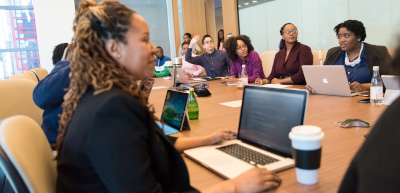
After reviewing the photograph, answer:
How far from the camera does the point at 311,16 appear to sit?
5133 mm

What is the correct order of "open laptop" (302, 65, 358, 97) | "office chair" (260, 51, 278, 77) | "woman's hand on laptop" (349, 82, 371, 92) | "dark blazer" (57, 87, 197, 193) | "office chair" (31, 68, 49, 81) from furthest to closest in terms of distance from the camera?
"office chair" (31, 68, 49, 81) < "office chair" (260, 51, 278, 77) < "woman's hand on laptop" (349, 82, 371, 92) < "open laptop" (302, 65, 358, 97) < "dark blazer" (57, 87, 197, 193)

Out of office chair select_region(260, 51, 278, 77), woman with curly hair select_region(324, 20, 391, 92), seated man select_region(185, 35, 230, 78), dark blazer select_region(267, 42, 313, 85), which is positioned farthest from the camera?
seated man select_region(185, 35, 230, 78)

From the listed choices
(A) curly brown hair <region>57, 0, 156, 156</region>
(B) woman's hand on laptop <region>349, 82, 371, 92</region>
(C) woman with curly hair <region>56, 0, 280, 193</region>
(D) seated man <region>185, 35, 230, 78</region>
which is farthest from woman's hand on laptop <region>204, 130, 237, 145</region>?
(D) seated man <region>185, 35, 230, 78</region>

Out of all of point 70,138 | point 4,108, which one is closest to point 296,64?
point 4,108

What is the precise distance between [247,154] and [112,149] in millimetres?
595

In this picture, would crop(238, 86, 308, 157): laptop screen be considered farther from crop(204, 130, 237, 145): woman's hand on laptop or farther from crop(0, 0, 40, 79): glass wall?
crop(0, 0, 40, 79): glass wall

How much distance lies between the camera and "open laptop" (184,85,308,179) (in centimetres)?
115

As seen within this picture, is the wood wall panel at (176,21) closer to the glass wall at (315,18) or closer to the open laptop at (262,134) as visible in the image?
the glass wall at (315,18)

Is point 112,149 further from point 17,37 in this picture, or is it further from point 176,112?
point 17,37

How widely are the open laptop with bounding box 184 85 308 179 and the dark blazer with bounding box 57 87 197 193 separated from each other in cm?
28

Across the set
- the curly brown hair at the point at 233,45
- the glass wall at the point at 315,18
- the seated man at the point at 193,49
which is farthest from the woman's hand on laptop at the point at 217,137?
the seated man at the point at 193,49

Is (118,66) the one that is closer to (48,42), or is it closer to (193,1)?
(48,42)

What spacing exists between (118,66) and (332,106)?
1.60 meters

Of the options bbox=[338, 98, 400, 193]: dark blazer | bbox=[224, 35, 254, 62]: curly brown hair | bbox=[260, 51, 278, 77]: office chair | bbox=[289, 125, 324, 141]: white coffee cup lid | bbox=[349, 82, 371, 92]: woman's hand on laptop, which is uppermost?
bbox=[224, 35, 254, 62]: curly brown hair
